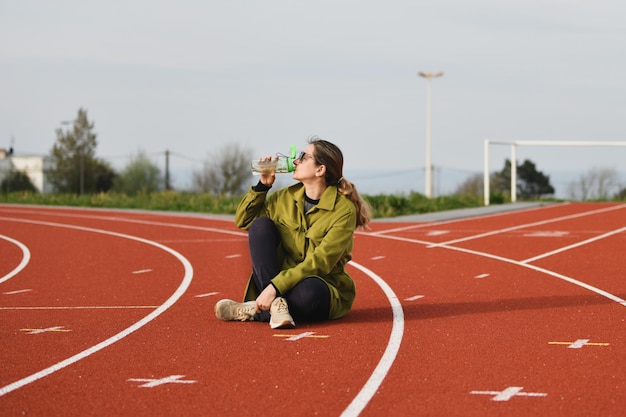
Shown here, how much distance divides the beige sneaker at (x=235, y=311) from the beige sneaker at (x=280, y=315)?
0.40 m

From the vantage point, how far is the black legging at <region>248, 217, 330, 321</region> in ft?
29.7

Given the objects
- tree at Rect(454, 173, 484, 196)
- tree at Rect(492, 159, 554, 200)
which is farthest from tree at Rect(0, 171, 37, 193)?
tree at Rect(492, 159, 554, 200)

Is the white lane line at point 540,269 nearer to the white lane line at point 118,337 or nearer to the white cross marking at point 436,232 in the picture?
the white cross marking at point 436,232

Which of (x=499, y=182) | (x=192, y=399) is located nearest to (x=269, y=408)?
(x=192, y=399)

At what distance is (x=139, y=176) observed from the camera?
8031 centimetres

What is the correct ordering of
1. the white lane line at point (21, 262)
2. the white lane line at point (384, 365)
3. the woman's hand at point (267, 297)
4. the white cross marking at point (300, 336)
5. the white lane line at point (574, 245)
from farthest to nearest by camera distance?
1. the white lane line at point (574, 245)
2. the white lane line at point (21, 262)
3. the woman's hand at point (267, 297)
4. the white cross marking at point (300, 336)
5. the white lane line at point (384, 365)

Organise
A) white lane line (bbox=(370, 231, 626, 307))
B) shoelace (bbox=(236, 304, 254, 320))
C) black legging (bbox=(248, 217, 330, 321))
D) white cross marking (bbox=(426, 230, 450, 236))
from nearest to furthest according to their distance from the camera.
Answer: black legging (bbox=(248, 217, 330, 321)), shoelace (bbox=(236, 304, 254, 320)), white lane line (bbox=(370, 231, 626, 307)), white cross marking (bbox=(426, 230, 450, 236))

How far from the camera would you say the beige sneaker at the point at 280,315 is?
880 cm

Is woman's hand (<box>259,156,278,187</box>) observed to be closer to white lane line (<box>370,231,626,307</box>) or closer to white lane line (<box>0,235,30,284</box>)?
white lane line (<box>370,231,626,307</box>)

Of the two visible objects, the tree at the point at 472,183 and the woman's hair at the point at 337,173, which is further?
the tree at the point at 472,183

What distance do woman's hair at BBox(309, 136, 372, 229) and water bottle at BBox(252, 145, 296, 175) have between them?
0.20 m

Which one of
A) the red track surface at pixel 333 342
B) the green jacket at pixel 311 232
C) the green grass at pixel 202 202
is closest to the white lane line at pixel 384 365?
the red track surface at pixel 333 342

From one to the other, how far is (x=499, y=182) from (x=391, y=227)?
6070 centimetres

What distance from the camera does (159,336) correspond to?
880 cm
